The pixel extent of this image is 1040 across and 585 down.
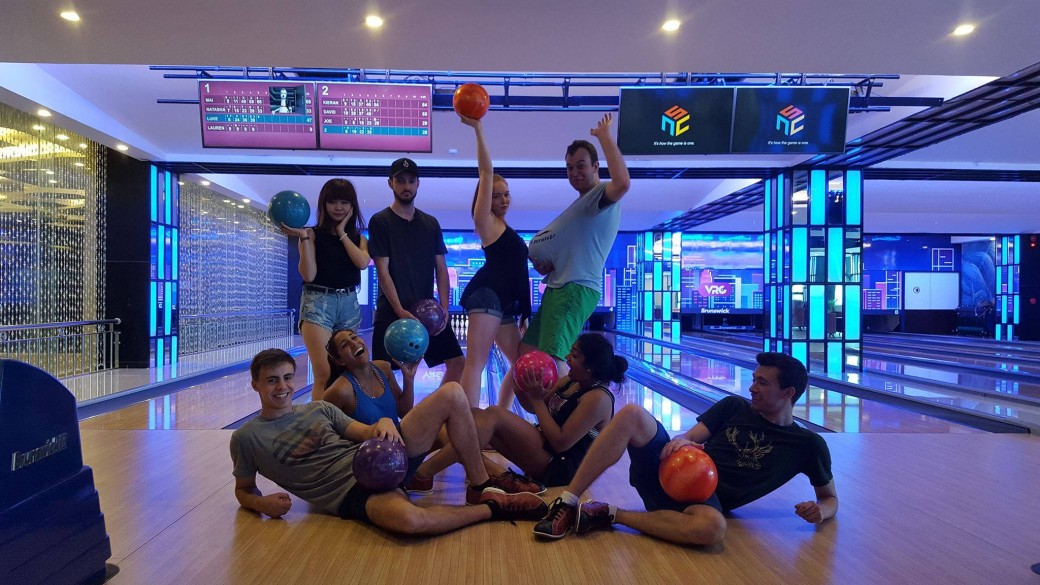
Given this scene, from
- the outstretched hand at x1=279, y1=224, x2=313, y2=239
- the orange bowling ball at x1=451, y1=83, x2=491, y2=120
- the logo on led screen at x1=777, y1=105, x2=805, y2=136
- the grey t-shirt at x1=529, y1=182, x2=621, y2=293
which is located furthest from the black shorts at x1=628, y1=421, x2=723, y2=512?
the logo on led screen at x1=777, y1=105, x2=805, y2=136

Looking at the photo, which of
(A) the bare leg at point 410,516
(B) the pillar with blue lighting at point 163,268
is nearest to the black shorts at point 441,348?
(A) the bare leg at point 410,516

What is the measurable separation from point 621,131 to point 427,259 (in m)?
2.49

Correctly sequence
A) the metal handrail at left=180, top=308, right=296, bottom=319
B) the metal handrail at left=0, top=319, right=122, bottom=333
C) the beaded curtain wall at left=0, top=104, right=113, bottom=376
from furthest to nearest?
the metal handrail at left=180, top=308, right=296, bottom=319 < the beaded curtain wall at left=0, top=104, right=113, bottom=376 < the metal handrail at left=0, top=319, right=122, bottom=333

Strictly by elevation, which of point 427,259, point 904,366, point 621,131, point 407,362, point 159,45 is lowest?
point 904,366

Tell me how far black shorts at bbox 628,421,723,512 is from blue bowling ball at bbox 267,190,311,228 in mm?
1653

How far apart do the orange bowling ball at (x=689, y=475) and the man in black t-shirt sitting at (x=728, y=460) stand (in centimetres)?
4

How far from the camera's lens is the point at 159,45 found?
4.25m

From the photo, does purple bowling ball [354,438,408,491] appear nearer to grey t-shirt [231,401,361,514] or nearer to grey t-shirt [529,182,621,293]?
grey t-shirt [231,401,361,514]

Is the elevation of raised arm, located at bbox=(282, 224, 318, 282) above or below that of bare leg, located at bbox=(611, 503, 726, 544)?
above

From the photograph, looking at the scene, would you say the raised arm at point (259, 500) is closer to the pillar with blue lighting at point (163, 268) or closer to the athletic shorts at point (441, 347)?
the athletic shorts at point (441, 347)

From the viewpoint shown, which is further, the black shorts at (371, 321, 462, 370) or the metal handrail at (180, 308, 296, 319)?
the metal handrail at (180, 308, 296, 319)

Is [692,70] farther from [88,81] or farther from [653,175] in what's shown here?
[88,81]

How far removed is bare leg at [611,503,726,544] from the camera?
6.73 feet

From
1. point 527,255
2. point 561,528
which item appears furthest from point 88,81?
point 561,528
